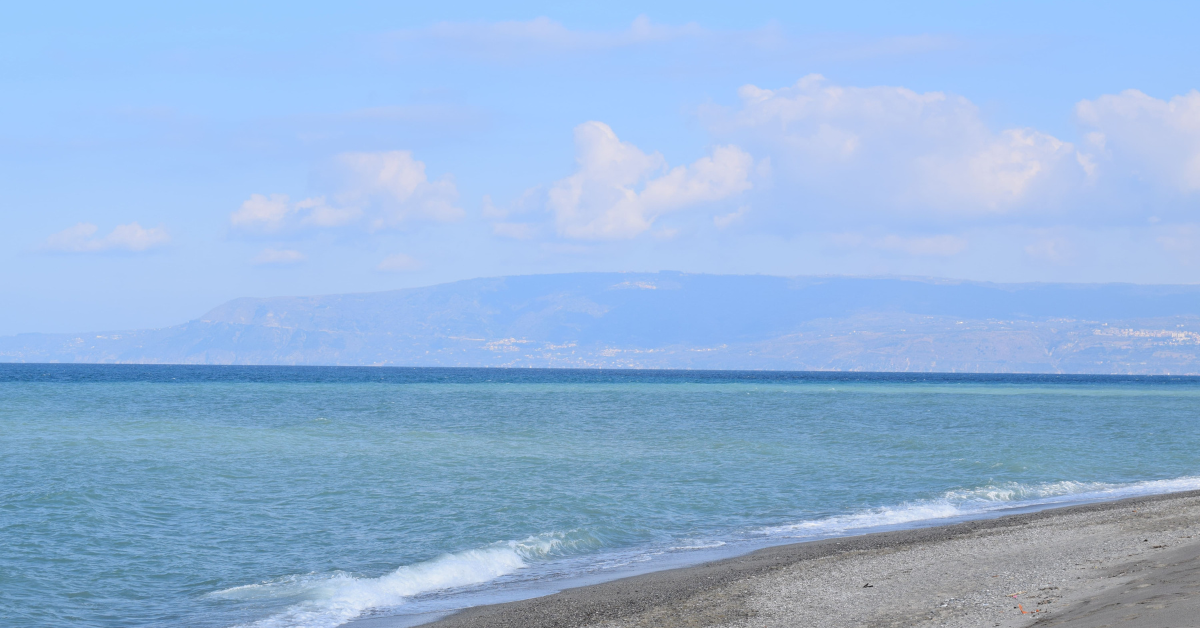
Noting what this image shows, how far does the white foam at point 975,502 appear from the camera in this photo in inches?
800

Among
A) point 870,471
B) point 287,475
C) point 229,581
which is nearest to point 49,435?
point 287,475

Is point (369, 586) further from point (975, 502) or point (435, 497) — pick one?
point (975, 502)

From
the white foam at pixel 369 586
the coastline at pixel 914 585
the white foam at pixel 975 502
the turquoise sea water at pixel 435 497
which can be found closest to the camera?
the coastline at pixel 914 585

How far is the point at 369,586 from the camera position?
15.1 meters

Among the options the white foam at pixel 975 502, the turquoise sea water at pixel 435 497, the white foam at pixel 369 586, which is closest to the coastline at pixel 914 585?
the white foam at pixel 369 586

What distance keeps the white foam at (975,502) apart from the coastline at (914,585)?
94.6 inches

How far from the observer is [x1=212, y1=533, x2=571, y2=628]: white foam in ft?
44.5

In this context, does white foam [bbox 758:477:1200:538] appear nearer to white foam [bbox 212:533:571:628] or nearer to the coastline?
the coastline

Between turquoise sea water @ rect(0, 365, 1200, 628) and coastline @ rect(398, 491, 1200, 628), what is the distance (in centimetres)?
179

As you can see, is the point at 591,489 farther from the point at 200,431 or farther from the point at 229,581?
the point at 200,431

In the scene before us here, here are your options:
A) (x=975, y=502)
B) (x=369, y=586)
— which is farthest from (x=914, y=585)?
(x=975, y=502)

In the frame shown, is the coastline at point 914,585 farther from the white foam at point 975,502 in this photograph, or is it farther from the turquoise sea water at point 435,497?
the white foam at point 975,502

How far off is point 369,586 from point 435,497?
9052 mm

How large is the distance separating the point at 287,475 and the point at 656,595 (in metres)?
17.8
